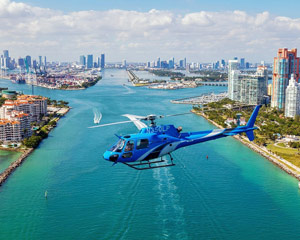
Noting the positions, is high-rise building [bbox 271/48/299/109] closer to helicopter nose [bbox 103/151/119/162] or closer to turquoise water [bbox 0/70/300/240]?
turquoise water [bbox 0/70/300/240]

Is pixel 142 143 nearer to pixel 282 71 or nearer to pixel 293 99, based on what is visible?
pixel 293 99

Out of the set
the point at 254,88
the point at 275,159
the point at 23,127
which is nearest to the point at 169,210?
the point at 275,159

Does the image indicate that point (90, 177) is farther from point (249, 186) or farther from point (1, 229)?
point (249, 186)

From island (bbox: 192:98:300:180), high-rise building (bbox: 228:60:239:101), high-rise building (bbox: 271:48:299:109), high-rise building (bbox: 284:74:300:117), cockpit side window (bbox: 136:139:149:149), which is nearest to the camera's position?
cockpit side window (bbox: 136:139:149:149)

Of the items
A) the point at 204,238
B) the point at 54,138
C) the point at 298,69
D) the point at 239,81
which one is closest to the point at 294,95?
the point at 298,69

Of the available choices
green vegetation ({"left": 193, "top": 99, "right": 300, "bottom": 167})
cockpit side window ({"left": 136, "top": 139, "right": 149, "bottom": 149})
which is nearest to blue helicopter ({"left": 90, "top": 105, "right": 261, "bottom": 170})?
cockpit side window ({"left": 136, "top": 139, "right": 149, "bottom": 149})

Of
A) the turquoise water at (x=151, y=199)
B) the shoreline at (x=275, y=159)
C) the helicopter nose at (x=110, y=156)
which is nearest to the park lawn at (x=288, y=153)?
the shoreline at (x=275, y=159)
